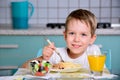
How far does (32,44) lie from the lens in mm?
2779

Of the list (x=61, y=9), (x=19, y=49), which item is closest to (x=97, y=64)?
(x=19, y=49)

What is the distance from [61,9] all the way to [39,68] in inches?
76.4

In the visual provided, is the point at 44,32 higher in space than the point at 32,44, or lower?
higher

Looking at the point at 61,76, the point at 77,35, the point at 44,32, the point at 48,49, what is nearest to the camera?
the point at 61,76

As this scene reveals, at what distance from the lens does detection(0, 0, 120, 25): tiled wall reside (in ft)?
10.6

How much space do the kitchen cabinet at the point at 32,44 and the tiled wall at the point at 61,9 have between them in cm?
53

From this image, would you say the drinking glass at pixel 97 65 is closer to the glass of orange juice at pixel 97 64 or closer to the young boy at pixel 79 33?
the glass of orange juice at pixel 97 64

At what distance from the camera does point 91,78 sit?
51.6 inches

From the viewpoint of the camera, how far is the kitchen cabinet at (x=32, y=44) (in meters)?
2.76

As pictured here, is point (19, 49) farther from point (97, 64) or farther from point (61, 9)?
point (97, 64)

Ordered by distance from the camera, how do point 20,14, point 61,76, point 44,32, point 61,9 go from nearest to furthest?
point 61,76 < point 44,32 < point 20,14 < point 61,9

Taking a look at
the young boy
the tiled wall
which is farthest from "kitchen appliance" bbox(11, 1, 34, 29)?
the young boy

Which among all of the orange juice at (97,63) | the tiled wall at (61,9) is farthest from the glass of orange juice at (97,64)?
the tiled wall at (61,9)

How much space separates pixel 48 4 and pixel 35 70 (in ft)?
6.43
